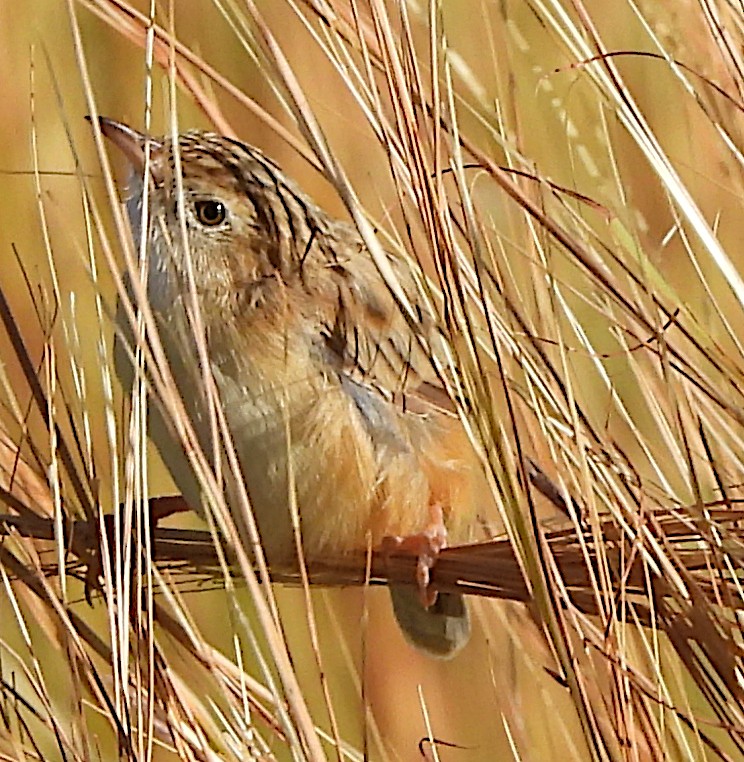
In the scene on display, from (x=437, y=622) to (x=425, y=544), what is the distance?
0.44 metres

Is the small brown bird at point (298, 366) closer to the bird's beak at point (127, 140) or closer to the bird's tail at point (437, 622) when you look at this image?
the bird's beak at point (127, 140)

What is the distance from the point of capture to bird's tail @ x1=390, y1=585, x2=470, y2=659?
74.2 inches

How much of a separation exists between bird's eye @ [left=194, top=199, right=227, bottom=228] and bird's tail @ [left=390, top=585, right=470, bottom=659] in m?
0.56

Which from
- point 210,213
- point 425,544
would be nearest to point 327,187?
point 210,213

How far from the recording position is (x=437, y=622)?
1885 millimetres

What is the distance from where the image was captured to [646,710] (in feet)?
4.03

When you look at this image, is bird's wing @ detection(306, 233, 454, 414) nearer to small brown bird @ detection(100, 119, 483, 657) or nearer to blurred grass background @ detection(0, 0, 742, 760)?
small brown bird @ detection(100, 119, 483, 657)

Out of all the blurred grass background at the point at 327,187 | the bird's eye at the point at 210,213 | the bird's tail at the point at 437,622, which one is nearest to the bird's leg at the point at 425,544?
the bird's tail at the point at 437,622

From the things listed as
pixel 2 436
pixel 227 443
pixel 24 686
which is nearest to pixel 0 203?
pixel 24 686

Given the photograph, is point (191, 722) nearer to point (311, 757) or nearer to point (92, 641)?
point (92, 641)

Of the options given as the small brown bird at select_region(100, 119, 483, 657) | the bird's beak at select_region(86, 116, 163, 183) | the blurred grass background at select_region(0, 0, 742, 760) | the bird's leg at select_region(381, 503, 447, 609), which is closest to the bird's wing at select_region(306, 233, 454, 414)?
the small brown bird at select_region(100, 119, 483, 657)

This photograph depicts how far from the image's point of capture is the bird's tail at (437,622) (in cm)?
188

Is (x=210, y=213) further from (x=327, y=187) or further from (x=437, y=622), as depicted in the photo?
(x=327, y=187)

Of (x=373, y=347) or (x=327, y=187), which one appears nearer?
(x=373, y=347)
